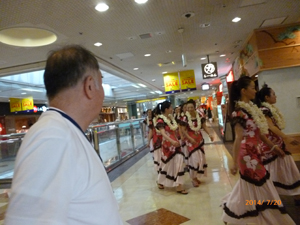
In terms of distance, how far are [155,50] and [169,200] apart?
4.72 m

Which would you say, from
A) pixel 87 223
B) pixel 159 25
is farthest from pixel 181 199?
pixel 159 25

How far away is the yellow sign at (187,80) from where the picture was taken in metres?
10.3

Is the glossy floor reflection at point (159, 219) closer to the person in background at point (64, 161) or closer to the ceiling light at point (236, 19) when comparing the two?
the person in background at point (64, 161)

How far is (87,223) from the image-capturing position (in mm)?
733

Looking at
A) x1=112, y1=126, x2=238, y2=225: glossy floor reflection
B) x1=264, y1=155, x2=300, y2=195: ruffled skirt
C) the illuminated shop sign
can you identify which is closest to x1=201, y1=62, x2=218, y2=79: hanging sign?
x1=112, y1=126, x2=238, y2=225: glossy floor reflection

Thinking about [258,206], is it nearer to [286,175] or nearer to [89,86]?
[286,175]

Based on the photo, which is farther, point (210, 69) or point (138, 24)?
point (210, 69)

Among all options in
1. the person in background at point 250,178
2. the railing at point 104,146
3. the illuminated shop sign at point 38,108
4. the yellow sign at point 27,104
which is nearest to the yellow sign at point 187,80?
the railing at point 104,146

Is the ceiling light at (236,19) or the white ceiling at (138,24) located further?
the ceiling light at (236,19)

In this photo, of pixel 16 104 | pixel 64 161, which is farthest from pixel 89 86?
pixel 16 104

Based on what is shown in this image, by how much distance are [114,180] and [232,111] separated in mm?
3317

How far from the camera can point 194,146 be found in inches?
170

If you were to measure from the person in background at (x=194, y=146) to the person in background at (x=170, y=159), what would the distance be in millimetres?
354

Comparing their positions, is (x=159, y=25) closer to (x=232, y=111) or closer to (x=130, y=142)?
(x=232, y=111)
